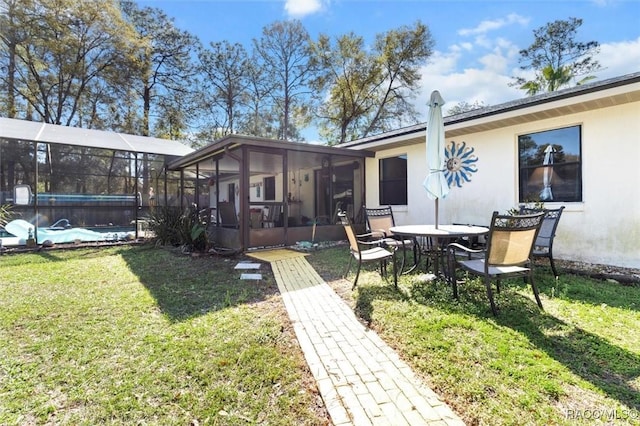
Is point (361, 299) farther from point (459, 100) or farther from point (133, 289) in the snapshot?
point (459, 100)

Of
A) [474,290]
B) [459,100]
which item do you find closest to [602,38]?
[459,100]

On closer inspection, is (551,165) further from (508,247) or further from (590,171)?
(508,247)

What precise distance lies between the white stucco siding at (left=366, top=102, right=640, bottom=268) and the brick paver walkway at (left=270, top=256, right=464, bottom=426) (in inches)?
203

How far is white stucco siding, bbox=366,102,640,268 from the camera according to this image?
18.0ft

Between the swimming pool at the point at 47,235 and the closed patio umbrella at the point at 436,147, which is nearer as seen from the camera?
the closed patio umbrella at the point at 436,147

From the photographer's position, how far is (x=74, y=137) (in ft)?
32.5

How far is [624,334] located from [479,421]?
2.24 m

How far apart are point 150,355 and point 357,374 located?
176cm

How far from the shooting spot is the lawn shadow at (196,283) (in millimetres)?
3982

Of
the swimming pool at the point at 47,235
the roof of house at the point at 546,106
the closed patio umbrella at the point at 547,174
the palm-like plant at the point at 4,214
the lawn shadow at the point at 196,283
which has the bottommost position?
the lawn shadow at the point at 196,283

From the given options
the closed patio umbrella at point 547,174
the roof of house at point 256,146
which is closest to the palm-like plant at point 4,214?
the roof of house at point 256,146

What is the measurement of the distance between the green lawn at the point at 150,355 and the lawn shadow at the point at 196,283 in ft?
0.09

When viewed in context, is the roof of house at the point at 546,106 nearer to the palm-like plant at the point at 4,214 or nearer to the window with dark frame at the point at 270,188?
the window with dark frame at the point at 270,188

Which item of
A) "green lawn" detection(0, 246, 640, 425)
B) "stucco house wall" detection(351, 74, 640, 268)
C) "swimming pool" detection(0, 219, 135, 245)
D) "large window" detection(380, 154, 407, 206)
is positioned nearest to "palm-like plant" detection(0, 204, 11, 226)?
"swimming pool" detection(0, 219, 135, 245)
